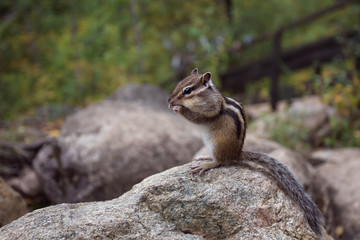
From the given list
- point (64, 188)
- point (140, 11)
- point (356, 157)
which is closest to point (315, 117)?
point (356, 157)

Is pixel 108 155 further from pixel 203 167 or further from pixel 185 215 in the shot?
pixel 185 215

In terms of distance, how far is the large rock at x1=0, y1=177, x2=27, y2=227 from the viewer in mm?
3326

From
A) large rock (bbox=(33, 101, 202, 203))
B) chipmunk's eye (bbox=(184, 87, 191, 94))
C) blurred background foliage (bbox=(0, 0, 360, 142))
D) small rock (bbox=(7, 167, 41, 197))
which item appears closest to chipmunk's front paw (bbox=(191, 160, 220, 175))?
chipmunk's eye (bbox=(184, 87, 191, 94))

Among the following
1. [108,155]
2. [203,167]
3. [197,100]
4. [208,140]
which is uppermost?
[108,155]

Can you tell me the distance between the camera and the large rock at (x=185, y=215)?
2469 millimetres

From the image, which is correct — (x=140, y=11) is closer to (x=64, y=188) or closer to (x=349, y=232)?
(x=64, y=188)

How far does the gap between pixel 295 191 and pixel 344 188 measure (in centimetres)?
244

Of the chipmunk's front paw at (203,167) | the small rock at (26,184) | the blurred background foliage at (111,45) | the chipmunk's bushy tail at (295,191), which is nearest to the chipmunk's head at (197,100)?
the chipmunk's front paw at (203,167)

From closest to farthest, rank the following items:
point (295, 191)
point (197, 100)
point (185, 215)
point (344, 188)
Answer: point (185, 215) < point (295, 191) < point (197, 100) < point (344, 188)

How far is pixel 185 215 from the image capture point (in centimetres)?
262

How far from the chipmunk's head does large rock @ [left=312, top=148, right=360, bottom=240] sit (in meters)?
2.41

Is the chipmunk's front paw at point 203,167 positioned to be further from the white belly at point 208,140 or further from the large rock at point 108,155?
the large rock at point 108,155

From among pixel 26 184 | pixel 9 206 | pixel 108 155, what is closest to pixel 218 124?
pixel 9 206

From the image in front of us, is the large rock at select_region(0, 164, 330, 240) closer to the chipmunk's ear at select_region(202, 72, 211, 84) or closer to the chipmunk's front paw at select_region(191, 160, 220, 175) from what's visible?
the chipmunk's front paw at select_region(191, 160, 220, 175)
